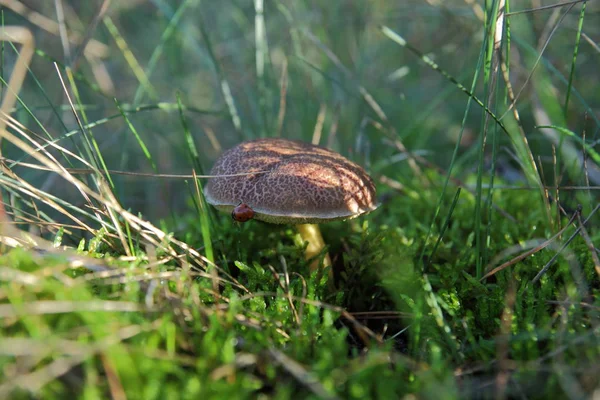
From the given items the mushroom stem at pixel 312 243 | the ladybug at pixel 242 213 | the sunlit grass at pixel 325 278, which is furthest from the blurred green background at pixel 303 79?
the ladybug at pixel 242 213

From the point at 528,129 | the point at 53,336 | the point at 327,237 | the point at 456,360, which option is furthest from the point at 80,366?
the point at 528,129

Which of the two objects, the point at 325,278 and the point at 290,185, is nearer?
the point at 290,185

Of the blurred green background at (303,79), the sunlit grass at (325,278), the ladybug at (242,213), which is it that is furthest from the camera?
the blurred green background at (303,79)

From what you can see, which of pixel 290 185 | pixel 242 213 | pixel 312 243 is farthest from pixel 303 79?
pixel 242 213

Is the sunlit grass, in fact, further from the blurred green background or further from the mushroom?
the mushroom

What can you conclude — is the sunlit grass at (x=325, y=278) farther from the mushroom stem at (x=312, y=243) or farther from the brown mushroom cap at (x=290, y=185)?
the brown mushroom cap at (x=290, y=185)

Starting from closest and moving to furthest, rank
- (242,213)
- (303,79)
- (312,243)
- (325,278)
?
1. (242,213)
2. (325,278)
3. (312,243)
4. (303,79)

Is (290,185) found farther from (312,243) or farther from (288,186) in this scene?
(312,243)

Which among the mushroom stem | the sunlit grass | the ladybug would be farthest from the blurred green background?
the ladybug
